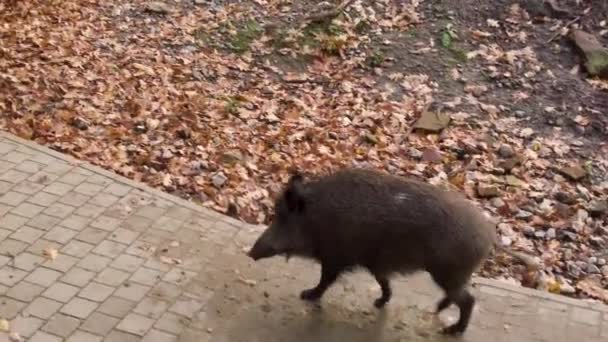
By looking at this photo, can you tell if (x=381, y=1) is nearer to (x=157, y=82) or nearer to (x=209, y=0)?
(x=209, y=0)

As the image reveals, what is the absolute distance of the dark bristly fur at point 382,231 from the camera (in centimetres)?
523

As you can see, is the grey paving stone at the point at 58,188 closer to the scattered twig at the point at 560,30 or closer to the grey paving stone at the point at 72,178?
the grey paving stone at the point at 72,178

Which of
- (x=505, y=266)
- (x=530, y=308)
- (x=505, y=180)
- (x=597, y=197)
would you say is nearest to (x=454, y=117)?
(x=505, y=180)

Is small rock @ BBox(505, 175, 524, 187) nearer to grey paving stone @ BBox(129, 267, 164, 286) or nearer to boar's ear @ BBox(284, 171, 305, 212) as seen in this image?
boar's ear @ BBox(284, 171, 305, 212)

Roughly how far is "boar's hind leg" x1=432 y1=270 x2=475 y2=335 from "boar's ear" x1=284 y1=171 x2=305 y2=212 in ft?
3.19

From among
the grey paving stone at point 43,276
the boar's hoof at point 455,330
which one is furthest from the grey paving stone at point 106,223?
the boar's hoof at point 455,330

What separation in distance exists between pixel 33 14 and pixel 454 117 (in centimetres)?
519

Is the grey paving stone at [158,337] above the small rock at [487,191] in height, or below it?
above

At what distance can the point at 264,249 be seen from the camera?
5.70m

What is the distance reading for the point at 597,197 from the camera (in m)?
7.53

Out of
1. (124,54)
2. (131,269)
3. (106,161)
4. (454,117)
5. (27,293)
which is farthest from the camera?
(124,54)

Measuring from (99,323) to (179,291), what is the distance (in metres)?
0.62

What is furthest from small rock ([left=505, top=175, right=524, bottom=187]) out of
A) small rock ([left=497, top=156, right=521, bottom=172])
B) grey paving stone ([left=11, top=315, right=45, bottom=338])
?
grey paving stone ([left=11, top=315, right=45, bottom=338])

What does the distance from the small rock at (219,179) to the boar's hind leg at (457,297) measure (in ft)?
7.80
